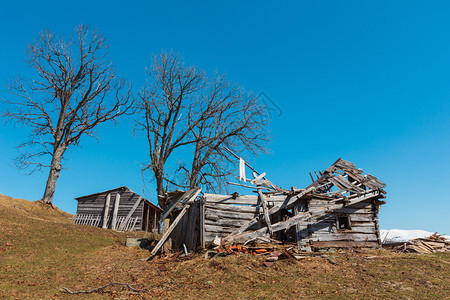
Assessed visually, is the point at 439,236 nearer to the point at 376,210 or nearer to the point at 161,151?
the point at 376,210

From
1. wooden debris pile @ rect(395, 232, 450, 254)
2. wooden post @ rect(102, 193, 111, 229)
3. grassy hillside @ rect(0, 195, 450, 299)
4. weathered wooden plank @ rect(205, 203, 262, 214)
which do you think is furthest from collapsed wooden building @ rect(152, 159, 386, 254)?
wooden post @ rect(102, 193, 111, 229)

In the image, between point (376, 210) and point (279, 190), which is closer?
point (279, 190)

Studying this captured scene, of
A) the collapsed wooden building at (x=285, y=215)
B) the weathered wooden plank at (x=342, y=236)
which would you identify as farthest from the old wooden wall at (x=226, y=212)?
the weathered wooden plank at (x=342, y=236)

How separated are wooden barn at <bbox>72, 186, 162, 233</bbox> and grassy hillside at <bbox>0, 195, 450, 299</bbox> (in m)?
11.1

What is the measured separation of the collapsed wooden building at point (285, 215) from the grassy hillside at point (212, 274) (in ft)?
4.52

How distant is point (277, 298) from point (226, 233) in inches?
237

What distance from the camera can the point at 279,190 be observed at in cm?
1620

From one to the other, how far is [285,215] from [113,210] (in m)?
16.7

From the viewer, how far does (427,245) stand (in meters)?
19.7

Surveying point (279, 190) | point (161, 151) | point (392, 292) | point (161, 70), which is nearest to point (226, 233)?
point (279, 190)

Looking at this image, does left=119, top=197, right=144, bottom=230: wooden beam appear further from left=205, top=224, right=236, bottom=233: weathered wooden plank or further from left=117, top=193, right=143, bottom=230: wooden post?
left=205, top=224, right=236, bottom=233: weathered wooden plank

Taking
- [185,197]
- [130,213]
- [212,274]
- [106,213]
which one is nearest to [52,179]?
[106,213]

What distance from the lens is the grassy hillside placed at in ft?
31.6

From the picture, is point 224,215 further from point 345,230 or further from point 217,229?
point 345,230
